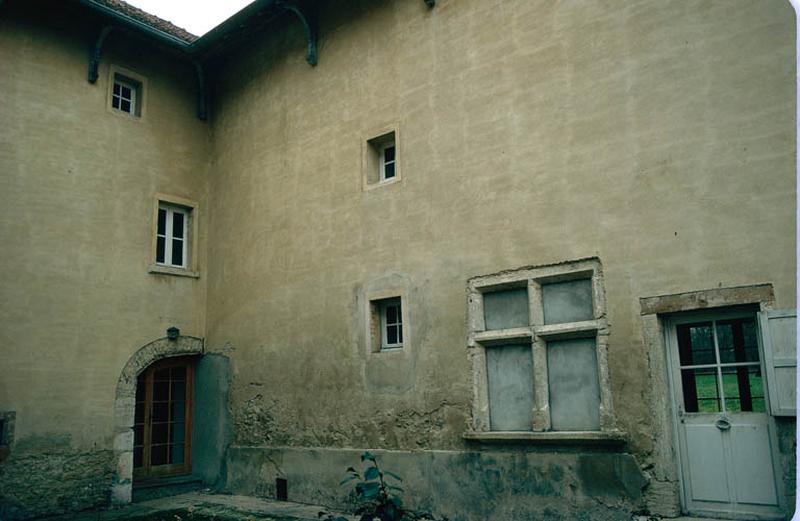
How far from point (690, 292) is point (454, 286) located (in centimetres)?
249

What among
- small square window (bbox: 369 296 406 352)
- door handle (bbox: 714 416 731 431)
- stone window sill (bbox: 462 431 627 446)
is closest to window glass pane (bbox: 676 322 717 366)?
door handle (bbox: 714 416 731 431)

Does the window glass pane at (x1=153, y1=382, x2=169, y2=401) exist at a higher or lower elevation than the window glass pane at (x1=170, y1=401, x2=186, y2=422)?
higher

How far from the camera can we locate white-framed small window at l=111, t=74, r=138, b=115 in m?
9.74

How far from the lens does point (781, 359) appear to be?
5.08 meters

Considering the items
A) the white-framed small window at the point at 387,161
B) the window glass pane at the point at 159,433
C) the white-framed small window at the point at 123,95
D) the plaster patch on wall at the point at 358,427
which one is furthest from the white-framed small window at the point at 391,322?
the white-framed small window at the point at 123,95

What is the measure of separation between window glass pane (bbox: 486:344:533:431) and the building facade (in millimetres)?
25

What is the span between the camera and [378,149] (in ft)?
28.1

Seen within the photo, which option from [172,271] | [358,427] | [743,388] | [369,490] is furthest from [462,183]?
[172,271]

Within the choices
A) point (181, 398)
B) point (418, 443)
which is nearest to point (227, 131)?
point (181, 398)

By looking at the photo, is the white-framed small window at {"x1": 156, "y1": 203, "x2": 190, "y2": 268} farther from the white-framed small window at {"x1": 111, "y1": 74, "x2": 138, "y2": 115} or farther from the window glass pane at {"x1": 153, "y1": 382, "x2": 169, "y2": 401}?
the window glass pane at {"x1": 153, "y1": 382, "x2": 169, "y2": 401}

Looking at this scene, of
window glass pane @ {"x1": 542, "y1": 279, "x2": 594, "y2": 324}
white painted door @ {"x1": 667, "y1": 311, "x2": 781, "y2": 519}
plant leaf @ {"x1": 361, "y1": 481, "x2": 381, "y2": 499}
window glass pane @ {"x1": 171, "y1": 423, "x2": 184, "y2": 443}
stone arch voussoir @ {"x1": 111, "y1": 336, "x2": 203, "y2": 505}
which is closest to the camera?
plant leaf @ {"x1": 361, "y1": 481, "x2": 381, "y2": 499}

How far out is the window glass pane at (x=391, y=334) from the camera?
807cm

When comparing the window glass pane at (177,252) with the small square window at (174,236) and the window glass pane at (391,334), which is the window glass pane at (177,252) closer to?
the small square window at (174,236)

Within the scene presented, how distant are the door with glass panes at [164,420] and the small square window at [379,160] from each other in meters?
4.23
